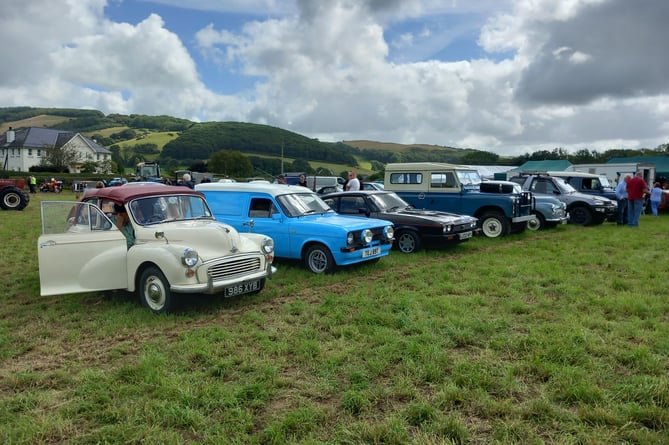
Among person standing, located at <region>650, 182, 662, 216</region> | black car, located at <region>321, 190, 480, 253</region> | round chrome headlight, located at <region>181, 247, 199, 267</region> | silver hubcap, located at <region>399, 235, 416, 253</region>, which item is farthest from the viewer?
person standing, located at <region>650, 182, 662, 216</region>

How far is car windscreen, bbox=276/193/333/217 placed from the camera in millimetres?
8609

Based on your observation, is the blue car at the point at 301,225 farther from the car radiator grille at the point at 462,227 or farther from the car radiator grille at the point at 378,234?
the car radiator grille at the point at 462,227

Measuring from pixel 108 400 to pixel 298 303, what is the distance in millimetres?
3016

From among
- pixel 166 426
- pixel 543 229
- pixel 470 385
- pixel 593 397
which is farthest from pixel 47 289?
pixel 543 229

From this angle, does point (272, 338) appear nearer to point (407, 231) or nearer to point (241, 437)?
point (241, 437)

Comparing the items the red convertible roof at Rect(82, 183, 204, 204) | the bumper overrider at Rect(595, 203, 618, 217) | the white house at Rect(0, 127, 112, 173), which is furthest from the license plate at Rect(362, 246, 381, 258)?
the white house at Rect(0, 127, 112, 173)

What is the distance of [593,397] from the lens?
11.4 feet

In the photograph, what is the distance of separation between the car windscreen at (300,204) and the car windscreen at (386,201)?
5.76 feet

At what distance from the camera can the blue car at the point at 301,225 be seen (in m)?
7.93

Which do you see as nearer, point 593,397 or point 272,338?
point 593,397

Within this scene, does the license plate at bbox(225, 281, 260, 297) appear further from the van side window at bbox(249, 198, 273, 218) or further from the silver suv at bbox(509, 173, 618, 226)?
the silver suv at bbox(509, 173, 618, 226)

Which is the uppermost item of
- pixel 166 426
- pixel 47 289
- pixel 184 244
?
pixel 184 244

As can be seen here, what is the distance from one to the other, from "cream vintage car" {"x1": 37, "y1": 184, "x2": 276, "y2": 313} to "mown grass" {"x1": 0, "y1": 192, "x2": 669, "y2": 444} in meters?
0.40

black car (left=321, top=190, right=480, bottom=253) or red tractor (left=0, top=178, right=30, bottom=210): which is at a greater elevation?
red tractor (left=0, top=178, right=30, bottom=210)
